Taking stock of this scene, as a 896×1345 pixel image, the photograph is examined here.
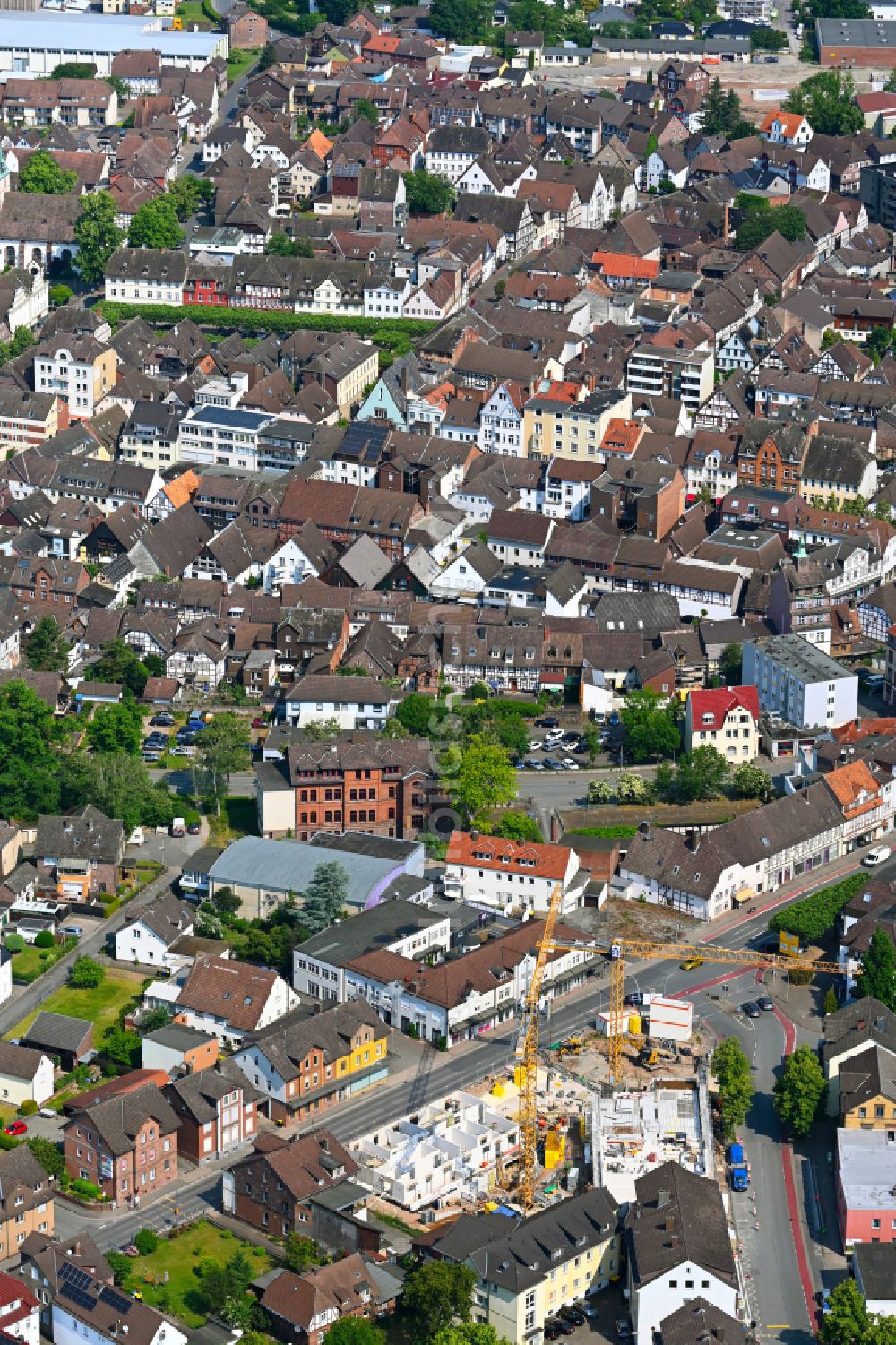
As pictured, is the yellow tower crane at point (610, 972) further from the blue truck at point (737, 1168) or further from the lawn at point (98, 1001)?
the lawn at point (98, 1001)

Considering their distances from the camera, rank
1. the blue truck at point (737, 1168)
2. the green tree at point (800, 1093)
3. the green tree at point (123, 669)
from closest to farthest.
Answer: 1. the blue truck at point (737, 1168)
2. the green tree at point (800, 1093)
3. the green tree at point (123, 669)

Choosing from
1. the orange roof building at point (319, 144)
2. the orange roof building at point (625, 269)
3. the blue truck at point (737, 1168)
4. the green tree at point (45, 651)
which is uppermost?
the orange roof building at point (319, 144)

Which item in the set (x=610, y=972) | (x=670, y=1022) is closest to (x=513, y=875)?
(x=610, y=972)

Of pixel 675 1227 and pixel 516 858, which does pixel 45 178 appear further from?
pixel 675 1227

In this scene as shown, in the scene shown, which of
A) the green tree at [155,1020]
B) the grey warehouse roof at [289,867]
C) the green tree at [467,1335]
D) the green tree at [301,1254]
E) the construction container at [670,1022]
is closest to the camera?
the green tree at [467,1335]

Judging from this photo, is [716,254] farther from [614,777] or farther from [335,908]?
[335,908]

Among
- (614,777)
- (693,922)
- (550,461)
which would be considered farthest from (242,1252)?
(550,461)

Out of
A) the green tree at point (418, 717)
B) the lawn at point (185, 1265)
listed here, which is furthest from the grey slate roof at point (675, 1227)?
the green tree at point (418, 717)

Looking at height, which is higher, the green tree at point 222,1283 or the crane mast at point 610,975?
the crane mast at point 610,975
